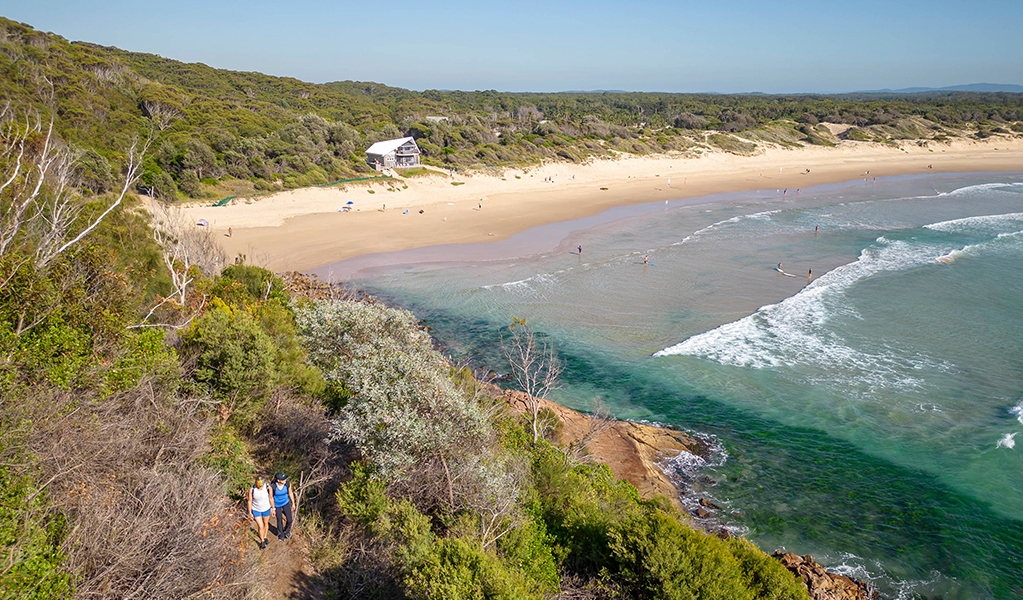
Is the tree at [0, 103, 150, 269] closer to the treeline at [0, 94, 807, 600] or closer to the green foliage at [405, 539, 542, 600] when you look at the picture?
the treeline at [0, 94, 807, 600]

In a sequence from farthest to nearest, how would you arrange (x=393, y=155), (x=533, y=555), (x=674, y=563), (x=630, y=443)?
1. (x=393, y=155)
2. (x=630, y=443)
3. (x=533, y=555)
4. (x=674, y=563)

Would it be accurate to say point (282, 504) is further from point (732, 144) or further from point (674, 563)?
point (732, 144)

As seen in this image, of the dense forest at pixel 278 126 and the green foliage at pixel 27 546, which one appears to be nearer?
the green foliage at pixel 27 546

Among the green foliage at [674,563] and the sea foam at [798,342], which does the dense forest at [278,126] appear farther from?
the sea foam at [798,342]

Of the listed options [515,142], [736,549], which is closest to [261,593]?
[736,549]

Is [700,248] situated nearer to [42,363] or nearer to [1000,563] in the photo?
[1000,563]

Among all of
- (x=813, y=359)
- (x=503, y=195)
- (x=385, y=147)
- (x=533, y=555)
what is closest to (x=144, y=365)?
(x=533, y=555)


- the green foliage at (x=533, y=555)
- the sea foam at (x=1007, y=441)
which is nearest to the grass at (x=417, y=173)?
the sea foam at (x=1007, y=441)
